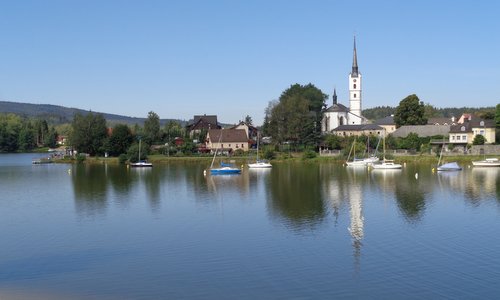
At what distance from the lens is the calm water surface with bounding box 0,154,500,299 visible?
1762cm

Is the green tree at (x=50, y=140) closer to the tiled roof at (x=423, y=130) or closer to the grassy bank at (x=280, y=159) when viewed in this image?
the grassy bank at (x=280, y=159)

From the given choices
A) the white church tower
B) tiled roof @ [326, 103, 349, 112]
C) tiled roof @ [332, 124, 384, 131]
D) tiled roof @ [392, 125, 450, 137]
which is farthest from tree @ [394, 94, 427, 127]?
tiled roof @ [326, 103, 349, 112]

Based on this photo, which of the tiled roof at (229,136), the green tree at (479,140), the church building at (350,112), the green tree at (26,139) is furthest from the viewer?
the green tree at (26,139)

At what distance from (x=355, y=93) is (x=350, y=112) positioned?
12.3 ft

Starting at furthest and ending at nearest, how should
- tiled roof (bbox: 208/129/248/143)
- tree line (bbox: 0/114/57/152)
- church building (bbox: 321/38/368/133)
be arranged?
tree line (bbox: 0/114/57/152) < church building (bbox: 321/38/368/133) < tiled roof (bbox: 208/129/248/143)

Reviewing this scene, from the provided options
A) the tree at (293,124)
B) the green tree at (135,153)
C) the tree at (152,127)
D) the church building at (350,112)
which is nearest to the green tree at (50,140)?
the tree at (152,127)

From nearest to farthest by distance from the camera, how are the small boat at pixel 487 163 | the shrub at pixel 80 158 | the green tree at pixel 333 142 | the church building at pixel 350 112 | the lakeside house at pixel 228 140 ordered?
the small boat at pixel 487 163, the shrub at pixel 80 158, the green tree at pixel 333 142, the lakeside house at pixel 228 140, the church building at pixel 350 112

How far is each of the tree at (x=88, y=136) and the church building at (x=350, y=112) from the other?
4100 centimetres

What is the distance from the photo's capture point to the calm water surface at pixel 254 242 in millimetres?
17625

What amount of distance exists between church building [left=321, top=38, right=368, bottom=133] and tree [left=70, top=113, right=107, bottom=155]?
4100 centimetres

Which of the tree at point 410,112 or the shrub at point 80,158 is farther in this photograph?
the tree at point 410,112

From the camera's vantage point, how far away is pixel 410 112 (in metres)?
94.2

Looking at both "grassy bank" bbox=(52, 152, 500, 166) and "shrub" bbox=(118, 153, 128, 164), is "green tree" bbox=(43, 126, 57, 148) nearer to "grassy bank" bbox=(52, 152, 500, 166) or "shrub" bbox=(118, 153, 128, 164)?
"grassy bank" bbox=(52, 152, 500, 166)

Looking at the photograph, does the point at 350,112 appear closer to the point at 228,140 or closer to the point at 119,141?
the point at 228,140
